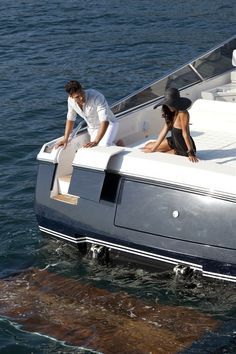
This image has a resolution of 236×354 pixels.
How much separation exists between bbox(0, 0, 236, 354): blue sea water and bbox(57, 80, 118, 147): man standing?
137 centimetres

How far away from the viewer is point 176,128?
978 cm

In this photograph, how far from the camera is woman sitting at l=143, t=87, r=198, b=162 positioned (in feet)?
31.7

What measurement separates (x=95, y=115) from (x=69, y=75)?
29.6 feet

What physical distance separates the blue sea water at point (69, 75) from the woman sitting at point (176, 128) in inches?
57.3

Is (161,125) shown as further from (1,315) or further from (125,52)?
(125,52)

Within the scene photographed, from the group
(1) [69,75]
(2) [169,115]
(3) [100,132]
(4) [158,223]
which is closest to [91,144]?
(3) [100,132]

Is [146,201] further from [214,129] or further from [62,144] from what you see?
[214,129]

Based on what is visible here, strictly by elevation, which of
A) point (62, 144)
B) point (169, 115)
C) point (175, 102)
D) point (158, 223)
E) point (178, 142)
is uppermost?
point (175, 102)

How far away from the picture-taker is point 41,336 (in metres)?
8.80

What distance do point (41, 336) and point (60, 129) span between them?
24.1 ft

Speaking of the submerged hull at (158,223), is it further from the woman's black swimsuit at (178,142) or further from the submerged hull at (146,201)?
the woman's black swimsuit at (178,142)

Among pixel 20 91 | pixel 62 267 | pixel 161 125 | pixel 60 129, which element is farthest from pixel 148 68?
pixel 62 267

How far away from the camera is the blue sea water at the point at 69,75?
934 centimetres

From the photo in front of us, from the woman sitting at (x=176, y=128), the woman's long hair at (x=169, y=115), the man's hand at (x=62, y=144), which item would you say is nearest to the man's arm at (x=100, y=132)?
the man's hand at (x=62, y=144)
